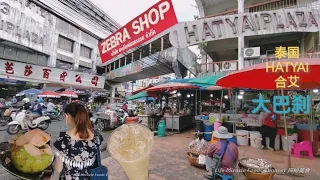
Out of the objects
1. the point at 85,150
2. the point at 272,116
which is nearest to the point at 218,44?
the point at 272,116

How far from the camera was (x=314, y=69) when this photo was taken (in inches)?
128

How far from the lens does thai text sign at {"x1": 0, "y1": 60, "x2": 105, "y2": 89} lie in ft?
8.67

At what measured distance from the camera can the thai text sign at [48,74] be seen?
264 centimetres

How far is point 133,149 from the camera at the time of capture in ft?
6.07

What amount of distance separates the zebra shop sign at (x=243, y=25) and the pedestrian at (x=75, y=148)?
6.05m

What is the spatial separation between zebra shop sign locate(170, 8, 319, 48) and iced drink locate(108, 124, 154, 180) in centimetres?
617

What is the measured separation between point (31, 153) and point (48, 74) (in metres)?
1.14
